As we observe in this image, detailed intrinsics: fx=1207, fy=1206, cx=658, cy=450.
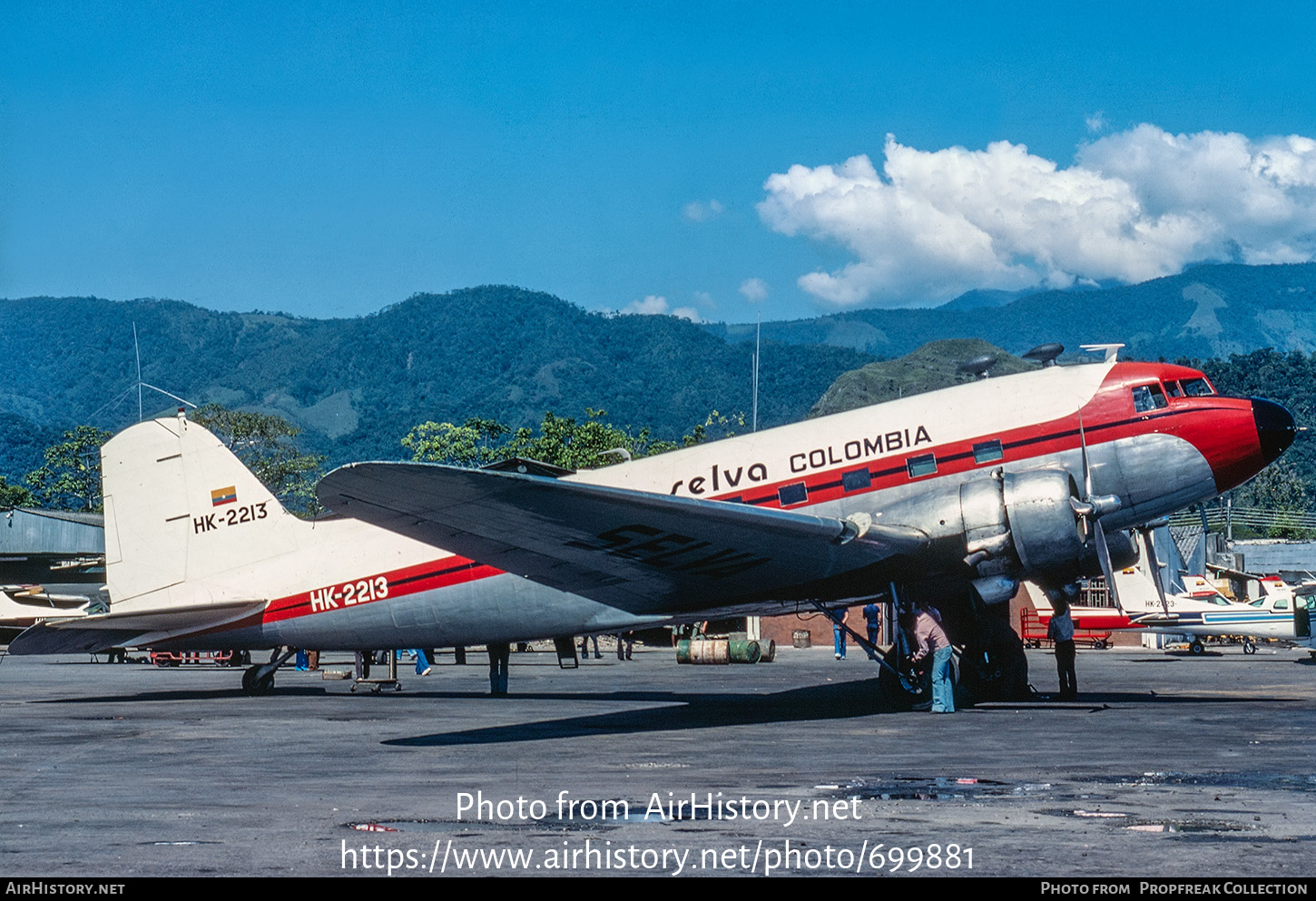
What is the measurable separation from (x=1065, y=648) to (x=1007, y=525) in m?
4.77

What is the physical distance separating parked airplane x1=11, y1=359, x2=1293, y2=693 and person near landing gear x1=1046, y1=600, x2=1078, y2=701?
0.77 m

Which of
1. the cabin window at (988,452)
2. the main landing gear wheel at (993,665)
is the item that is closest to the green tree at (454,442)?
the main landing gear wheel at (993,665)

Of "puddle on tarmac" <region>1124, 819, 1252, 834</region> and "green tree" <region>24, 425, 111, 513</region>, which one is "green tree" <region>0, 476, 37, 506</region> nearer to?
"green tree" <region>24, 425, 111, 513</region>

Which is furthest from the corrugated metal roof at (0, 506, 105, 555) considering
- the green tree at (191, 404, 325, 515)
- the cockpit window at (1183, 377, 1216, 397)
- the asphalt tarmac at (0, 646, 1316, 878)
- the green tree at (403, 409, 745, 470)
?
the cockpit window at (1183, 377, 1216, 397)

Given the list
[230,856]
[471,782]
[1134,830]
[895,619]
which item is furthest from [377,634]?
[1134,830]

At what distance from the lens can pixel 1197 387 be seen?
65.1 feet

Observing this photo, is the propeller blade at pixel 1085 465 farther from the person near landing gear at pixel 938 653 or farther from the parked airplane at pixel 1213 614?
the parked airplane at pixel 1213 614

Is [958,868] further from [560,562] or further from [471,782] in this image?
[560,562]

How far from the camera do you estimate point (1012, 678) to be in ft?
69.9

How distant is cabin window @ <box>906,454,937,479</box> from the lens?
63.0ft

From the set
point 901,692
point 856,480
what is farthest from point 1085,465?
point 901,692

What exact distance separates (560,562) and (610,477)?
3419mm

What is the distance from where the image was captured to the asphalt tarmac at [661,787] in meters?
7.86

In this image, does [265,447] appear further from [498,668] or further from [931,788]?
[931,788]
